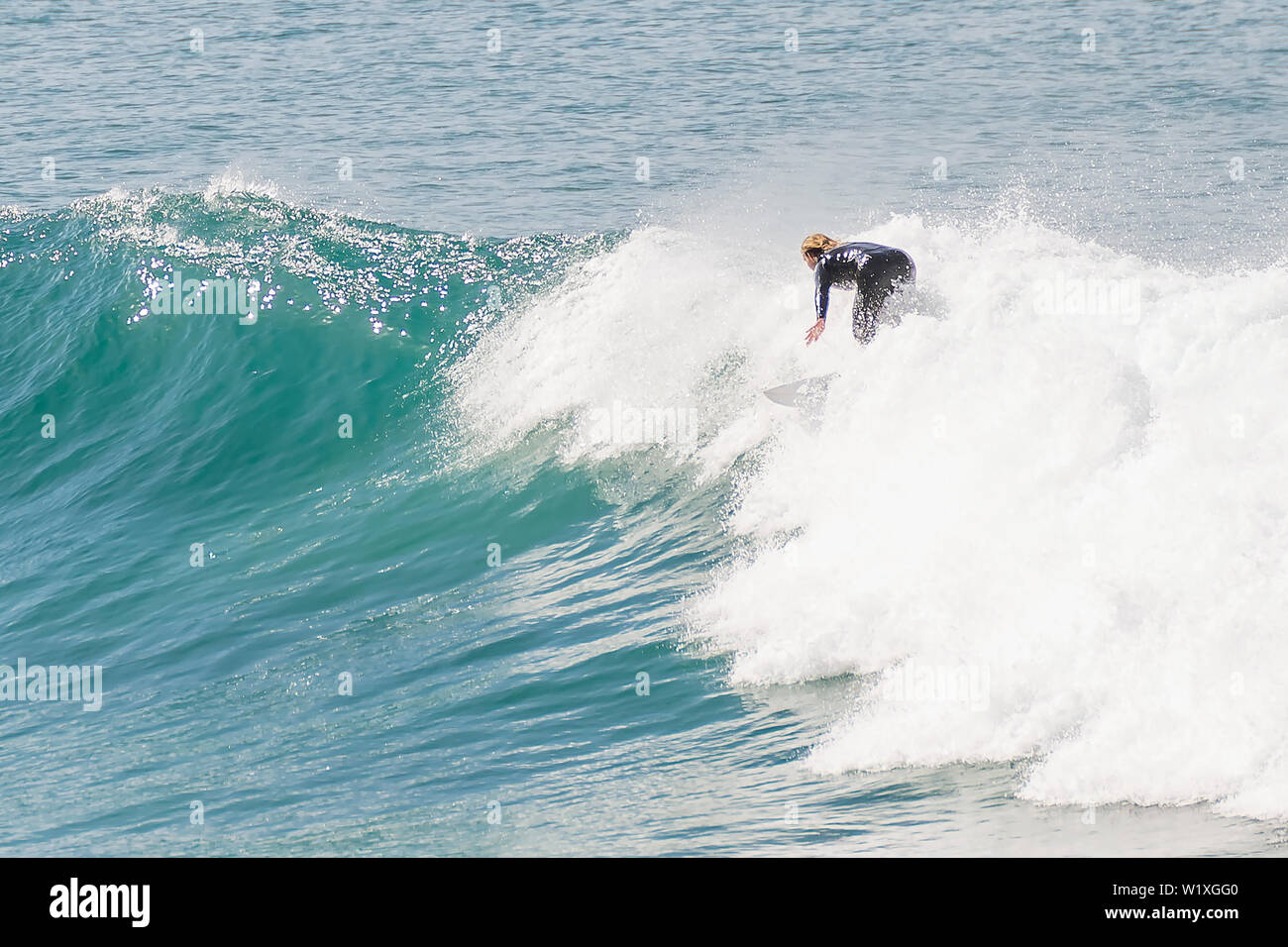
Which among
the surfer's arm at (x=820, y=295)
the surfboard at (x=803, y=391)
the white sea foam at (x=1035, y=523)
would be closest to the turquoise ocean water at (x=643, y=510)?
the white sea foam at (x=1035, y=523)

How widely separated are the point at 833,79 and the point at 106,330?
18.5 m

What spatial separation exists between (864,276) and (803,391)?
3.60 feet

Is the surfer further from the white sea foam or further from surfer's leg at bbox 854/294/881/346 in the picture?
the white sea foam

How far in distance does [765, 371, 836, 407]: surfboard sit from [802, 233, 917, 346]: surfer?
1.61 feet

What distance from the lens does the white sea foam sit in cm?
671

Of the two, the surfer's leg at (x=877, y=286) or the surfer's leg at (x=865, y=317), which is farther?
the surfer's leg at (x=865, y=317)

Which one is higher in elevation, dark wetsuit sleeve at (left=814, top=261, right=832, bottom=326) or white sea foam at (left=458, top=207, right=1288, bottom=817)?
dark wetsuit sleeve at (left=814, top=261, right=832, bottom=326)

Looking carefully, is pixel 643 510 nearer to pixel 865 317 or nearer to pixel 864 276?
pixel 865 317

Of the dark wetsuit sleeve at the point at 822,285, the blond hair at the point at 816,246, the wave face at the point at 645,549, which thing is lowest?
the wave face at the point at 645,549

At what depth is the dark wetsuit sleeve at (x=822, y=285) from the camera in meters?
10.5

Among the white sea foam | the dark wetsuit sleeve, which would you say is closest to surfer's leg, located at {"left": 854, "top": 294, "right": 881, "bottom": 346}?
the white sea foam

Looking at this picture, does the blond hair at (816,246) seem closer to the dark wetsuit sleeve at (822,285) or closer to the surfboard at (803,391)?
the dark wetsuit sleeve at (822,285)

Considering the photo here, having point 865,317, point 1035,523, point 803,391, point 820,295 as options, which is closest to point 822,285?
point 820,295
